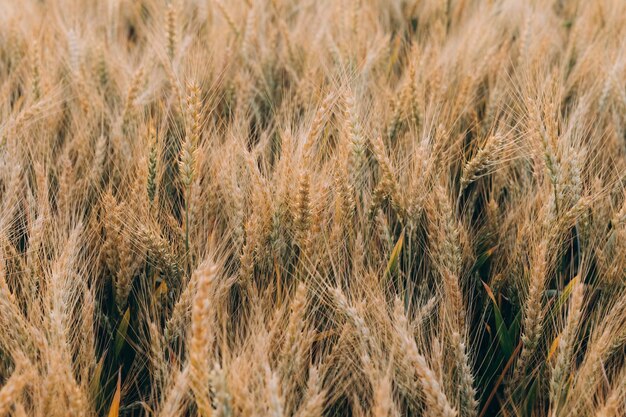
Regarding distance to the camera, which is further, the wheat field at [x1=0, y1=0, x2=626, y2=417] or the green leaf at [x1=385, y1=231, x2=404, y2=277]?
the green leaf at [x1=385, y1=231, x2=404, y2=277]

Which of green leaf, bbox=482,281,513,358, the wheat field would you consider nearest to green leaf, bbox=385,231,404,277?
the wheat field

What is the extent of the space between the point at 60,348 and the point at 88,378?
11 cm

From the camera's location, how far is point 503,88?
1.62 m

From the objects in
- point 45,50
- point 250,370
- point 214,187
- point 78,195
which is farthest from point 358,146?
point 45,50

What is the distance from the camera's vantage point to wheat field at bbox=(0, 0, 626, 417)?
0.88 meters

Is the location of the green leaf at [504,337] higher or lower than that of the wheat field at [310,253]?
lower

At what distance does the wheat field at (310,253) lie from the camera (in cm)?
88

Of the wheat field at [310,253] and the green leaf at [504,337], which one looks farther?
the green leaf at [504,337]

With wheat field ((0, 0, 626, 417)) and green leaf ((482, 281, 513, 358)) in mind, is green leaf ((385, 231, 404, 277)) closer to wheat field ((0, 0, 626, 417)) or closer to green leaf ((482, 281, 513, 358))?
wheat field ((0, 0, 626, 417))

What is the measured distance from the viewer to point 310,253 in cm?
103

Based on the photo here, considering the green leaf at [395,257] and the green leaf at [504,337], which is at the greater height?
the green leaf at [395,257]

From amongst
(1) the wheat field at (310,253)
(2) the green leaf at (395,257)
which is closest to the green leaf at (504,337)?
(1) the wheat field at (310,253)

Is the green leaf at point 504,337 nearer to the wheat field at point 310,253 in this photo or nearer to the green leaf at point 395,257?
the wheat field at point 310,253

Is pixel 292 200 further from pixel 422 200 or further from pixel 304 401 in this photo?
pixel 304 401
